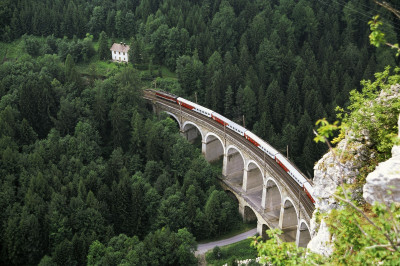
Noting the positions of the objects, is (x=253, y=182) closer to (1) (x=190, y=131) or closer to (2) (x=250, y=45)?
(1) (x=190, y=131)

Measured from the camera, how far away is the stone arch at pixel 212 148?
92.8 meters

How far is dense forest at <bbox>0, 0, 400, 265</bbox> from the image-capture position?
7112 centimetres

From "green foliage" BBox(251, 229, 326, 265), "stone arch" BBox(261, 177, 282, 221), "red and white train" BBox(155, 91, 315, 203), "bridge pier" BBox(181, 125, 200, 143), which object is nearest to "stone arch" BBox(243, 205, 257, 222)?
"stone arch" BBox(261, 177, 282, 221)

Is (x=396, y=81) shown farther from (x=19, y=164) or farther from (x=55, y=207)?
(x=19, y=164)

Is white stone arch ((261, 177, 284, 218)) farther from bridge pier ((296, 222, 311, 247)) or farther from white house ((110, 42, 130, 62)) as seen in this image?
white house ((110, 42, 130, 62))

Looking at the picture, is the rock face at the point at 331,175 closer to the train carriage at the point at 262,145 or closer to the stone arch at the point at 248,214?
the train carriage at the point at 262,145

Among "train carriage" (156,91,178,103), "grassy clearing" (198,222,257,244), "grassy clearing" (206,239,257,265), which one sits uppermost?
"train carriage" (156,91,178,103)

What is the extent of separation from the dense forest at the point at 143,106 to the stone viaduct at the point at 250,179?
365 cm

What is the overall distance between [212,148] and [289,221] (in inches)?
893

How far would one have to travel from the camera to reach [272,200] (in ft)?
266

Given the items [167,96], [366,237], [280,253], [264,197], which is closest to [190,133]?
[167,96]

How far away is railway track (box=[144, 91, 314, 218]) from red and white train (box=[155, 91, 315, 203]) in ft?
1.71

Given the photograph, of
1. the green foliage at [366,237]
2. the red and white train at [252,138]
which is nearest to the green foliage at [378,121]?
the green foliage at [366,237]

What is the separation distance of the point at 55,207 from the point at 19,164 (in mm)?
11018
